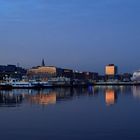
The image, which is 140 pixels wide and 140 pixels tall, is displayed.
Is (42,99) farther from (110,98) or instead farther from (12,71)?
(12,71)

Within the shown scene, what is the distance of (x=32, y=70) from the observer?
387 feet

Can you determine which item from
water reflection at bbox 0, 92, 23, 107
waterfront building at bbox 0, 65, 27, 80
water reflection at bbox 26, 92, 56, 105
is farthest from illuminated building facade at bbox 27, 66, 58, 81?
water reflection at bbox 0, 92, 23, 107

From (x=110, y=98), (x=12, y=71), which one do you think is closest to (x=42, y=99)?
(x=110, y=98)

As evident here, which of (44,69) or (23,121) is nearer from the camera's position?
(23,121)

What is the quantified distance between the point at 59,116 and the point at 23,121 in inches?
101

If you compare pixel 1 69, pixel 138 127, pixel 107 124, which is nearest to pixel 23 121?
pixel 107 124

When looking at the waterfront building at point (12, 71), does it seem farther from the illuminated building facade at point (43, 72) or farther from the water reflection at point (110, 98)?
the water reflection at point (110, 98)

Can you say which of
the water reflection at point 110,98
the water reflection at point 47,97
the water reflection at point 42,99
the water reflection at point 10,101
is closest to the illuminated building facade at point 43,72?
the water reflection at point 47,97

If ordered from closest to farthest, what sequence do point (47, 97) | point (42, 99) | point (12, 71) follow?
point (42, 99)
point (47, 97)
point (12, 71)

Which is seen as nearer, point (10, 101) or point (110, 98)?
point (10, 101)

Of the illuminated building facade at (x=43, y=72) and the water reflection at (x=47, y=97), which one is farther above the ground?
the illuminated building facade at (x=43, y=72)

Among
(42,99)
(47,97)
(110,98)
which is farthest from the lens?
(47,97)

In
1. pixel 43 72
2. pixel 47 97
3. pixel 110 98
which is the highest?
pixel 43 72

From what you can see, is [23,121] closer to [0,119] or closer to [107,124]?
[0,119]
